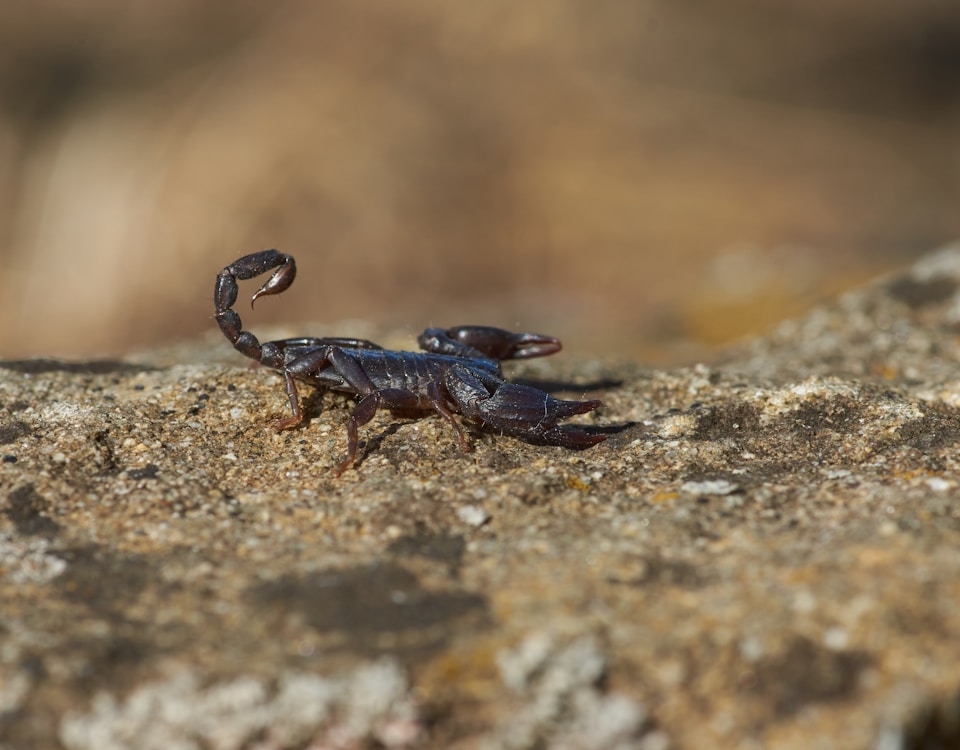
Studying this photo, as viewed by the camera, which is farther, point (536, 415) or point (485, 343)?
point (485, 343)

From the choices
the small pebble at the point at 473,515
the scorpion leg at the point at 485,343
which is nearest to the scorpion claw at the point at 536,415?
the small pebble at the point at 473,515

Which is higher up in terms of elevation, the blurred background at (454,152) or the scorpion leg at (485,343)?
the blurred background at (454,152)

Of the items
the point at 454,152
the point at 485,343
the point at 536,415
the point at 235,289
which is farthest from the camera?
the point at 454,152

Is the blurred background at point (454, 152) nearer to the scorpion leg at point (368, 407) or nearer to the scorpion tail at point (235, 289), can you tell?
the scorpion tail at point (235, 289)

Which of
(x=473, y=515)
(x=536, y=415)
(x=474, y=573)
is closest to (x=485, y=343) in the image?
(x=536, y=415)

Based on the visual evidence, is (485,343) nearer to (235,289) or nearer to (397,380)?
(397,380)

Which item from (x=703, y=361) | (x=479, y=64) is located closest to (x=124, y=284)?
(x=479, y=64)

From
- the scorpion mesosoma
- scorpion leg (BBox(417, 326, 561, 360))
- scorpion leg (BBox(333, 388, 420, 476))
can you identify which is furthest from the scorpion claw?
scorpion leg (BBox(417, 326, 561, 360))
